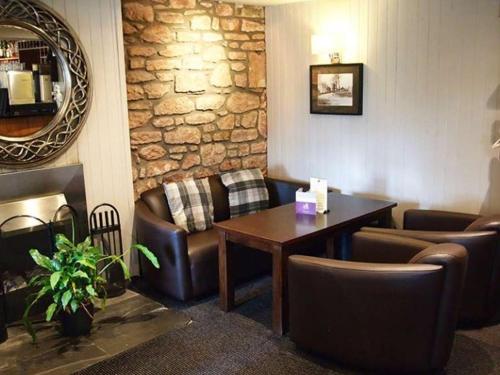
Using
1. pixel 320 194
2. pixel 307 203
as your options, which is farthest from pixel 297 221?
pixel 320 194

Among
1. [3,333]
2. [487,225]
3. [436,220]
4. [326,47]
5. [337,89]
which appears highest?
[326,47]

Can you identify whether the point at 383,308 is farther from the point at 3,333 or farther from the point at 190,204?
A: the point at 3,333

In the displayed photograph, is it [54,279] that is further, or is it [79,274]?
[79,274]

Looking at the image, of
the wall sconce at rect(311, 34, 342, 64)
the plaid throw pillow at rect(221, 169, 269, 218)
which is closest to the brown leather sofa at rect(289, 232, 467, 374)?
the plaid throw pillow at rect(221, 169, 269, 218)

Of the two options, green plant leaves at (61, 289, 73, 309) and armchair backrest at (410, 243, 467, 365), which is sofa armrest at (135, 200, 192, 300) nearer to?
green plant leaves at (61, 289, 73, 309)

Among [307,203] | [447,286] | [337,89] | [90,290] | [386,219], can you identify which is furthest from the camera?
[337,89]

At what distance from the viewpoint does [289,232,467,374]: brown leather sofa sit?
2492 millimetres

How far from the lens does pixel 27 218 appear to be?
339cm

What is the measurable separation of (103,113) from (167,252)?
112cm

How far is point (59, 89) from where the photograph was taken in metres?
3.52

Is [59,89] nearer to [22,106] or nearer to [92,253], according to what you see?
[22,106]

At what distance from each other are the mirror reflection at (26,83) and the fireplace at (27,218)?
322mm

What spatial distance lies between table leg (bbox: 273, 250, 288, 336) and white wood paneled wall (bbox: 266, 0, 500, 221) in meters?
1.53

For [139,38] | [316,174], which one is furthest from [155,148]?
[316,174]
